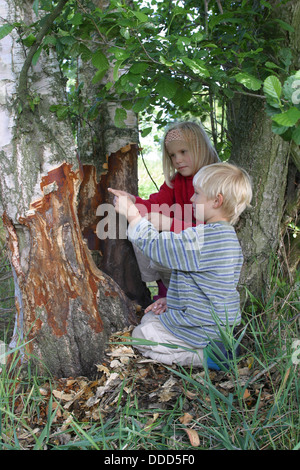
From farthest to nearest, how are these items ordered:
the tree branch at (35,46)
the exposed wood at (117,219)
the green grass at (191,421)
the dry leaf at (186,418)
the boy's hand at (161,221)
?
1. the exposed wood at (117,219)
2. the boy's hand at (161,221)
3. the tree branch at (35,46)
4. the dry leaf at (186,418)
5. the green grass at (191,421)

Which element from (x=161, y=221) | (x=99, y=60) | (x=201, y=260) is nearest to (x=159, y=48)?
(x=99, y=60)

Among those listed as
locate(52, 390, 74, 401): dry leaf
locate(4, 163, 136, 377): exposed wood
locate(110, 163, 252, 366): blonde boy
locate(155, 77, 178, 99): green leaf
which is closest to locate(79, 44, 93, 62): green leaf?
locate(155, 77, 178, 99): green leaf

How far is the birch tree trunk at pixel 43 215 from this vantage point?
212 centimetres

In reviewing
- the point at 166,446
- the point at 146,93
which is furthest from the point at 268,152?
the point at 166,446

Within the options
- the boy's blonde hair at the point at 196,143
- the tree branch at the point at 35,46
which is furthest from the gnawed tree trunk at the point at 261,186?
the tree branch at the point at 35,46

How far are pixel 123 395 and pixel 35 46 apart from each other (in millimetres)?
1792

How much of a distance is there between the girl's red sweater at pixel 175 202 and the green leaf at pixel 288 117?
143 cm

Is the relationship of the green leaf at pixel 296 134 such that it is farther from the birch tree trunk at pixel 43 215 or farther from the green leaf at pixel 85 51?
the birch tree trunk at pixel 43 215

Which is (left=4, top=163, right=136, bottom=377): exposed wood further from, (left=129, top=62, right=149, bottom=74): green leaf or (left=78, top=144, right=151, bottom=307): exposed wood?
(left=129, top=62, right=149, bottom=74): green leaf

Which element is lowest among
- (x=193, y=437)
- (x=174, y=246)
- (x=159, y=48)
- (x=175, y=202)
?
(x=193, y=437)

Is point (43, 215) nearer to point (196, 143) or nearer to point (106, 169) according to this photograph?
point (106, 169)

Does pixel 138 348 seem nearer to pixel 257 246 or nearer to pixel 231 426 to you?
pixel 231 426

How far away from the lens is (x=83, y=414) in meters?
1.95

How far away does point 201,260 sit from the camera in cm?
210
